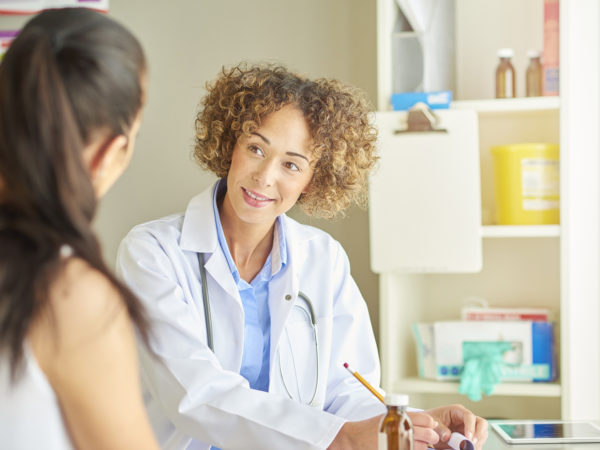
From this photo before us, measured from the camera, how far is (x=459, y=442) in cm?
125

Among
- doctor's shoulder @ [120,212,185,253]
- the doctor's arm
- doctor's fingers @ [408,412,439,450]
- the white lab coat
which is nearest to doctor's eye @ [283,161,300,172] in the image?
the white lab coat

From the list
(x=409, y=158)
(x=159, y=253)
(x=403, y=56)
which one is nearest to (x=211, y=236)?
(x=159, y=253)

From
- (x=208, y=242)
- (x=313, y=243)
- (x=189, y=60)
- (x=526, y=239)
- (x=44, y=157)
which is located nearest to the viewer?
(x=44, y=157)

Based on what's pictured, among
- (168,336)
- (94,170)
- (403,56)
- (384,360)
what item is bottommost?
(384,360)

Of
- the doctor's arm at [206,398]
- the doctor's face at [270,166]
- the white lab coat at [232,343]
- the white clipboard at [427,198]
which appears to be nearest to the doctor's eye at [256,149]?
the doctor's face at [270,166]

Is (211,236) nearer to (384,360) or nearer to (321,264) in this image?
(321,264)

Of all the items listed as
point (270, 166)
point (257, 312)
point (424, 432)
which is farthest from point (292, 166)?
point (424, 432)

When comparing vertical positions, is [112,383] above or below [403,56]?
below

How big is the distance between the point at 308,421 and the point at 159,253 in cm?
49

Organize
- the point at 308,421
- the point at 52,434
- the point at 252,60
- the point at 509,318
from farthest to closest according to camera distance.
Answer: the point at 252,60 → the point at 509,318 → the point at 308,421 → the point at 52,434

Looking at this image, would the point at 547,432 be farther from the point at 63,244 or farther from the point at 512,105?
the point at 63,244

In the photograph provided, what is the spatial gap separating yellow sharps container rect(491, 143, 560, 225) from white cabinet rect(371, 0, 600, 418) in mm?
53

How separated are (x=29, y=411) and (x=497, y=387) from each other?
1.68 m

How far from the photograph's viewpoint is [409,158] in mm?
2156
